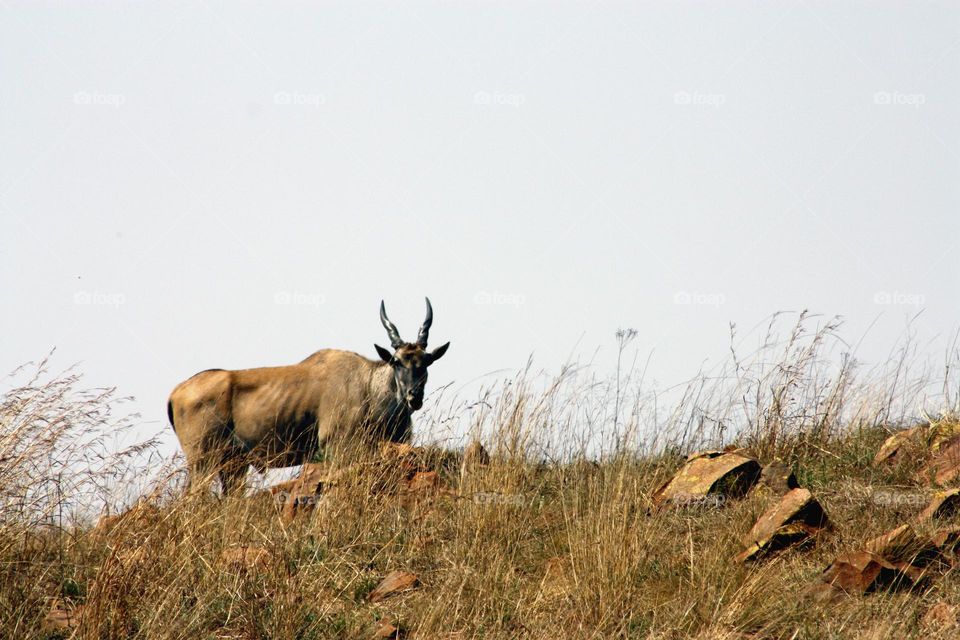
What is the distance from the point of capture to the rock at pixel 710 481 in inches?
284

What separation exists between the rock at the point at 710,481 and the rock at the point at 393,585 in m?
2.02

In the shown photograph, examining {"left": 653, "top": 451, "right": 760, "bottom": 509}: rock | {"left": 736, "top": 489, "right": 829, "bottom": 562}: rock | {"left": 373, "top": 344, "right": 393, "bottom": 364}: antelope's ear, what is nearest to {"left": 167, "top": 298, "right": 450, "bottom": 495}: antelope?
{"left": 373, "top": 344, "right": 393, "bottom": 364}: antelope's ear

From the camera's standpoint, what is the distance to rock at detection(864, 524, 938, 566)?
583cm

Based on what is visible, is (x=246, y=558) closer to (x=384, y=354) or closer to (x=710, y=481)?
(x=710, y=481)

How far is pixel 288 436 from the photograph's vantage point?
472 inches

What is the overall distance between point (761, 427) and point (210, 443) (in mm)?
6430

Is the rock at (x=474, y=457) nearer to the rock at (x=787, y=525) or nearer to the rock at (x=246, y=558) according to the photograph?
the rock at (x=246, y=558)

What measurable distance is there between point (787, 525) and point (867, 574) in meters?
0.72

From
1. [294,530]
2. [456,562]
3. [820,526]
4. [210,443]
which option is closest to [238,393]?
[210,443]

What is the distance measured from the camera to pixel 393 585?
592cm

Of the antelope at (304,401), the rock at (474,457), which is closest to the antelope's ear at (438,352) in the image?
the antelope at (304,401)

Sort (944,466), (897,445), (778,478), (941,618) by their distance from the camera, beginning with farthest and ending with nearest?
(897,445) < (944,466) < (778,478) < (941,618)

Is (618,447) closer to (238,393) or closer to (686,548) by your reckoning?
(686,548)

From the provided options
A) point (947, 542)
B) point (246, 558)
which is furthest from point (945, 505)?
point (246, 558)
